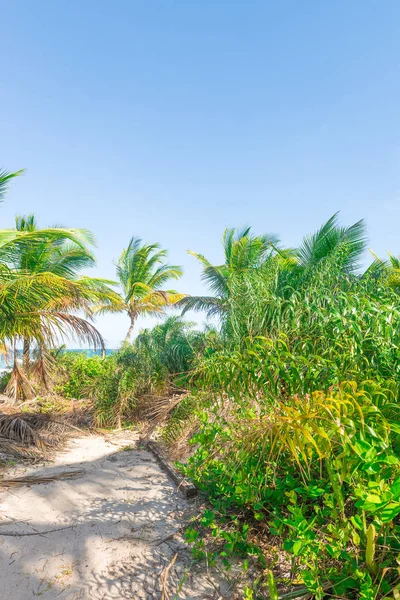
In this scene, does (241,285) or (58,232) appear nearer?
(241,285)

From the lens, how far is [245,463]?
271cm

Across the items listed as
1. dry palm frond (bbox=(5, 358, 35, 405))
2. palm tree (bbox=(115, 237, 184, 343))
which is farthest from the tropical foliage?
dry palm frond (bbox=(5, 358, 35, 405))

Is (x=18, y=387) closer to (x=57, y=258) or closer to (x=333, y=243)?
(x=57, y=258)

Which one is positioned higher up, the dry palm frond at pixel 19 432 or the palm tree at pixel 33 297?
the palm tree at pixel 33 297

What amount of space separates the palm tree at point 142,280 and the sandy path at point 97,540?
1249cm

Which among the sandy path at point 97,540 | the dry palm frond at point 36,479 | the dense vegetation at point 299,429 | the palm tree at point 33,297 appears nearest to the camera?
the dense vegetation at point 299,429

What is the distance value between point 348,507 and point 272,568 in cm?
66

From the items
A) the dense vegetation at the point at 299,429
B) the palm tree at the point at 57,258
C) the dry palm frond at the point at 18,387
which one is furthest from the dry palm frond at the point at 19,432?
the palm tree at the point at 57,258

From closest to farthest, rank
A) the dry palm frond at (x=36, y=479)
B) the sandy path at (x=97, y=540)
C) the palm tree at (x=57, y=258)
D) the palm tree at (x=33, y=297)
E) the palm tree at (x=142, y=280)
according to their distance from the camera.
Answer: the sandy path at (x=97, y=540) → the dry palm frond at (x=36, y=479) → the palm tree at (x=33, y=297) → the palm tree at (x=57, y=258) → the palm tree at (x=142, y=280)

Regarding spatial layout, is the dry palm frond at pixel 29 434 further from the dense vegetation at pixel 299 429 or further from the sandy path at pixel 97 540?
the dense vegetation at pixel 299 429

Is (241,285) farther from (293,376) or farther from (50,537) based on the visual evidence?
(50,537)

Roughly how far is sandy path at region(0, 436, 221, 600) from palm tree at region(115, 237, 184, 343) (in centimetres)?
1249

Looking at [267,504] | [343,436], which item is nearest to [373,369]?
[343,436]

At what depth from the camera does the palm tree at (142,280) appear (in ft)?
56.0
